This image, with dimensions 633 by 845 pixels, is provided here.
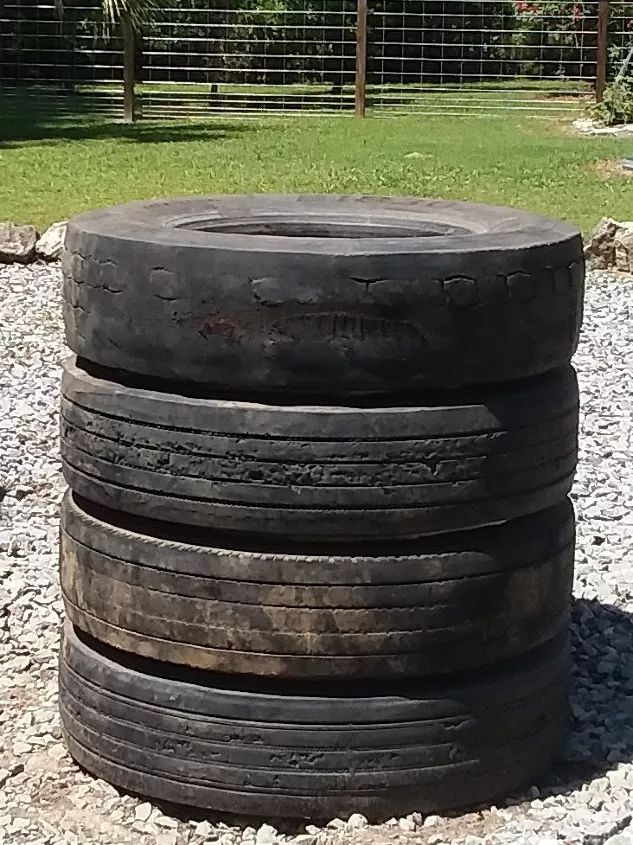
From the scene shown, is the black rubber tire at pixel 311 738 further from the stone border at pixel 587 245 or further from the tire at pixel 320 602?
the stone border at pixel 587 245

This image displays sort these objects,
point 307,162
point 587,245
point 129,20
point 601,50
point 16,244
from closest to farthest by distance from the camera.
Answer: point 587,245
point 16,244
point 307,162
point 129,20
point 601,50

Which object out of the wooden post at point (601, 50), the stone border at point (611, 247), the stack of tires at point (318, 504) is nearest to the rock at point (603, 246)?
the stone border at point (611, 247)

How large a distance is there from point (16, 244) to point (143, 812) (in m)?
7.07

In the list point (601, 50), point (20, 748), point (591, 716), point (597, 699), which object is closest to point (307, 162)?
point (601, 50)

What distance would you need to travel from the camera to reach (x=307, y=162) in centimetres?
1505

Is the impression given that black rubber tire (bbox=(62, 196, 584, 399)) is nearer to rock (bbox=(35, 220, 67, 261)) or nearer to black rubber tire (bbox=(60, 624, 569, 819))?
black rubber tire (bbox=(60, 624, 569, 819))

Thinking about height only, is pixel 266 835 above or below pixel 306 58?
below

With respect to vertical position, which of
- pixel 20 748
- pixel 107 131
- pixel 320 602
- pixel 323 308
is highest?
pixel 323 308

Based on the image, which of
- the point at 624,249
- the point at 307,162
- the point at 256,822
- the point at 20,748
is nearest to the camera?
the point at 256,822

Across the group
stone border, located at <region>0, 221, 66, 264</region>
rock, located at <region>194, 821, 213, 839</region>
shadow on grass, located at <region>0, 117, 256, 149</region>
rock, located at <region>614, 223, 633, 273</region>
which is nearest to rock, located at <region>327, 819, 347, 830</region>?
rock, located at <region>194, 821, 213, 839</region>

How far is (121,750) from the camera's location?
3127mm

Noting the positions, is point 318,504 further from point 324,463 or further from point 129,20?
point 129,20

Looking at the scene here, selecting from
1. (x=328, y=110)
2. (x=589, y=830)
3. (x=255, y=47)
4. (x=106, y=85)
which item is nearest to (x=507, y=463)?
(x=589, y=830)

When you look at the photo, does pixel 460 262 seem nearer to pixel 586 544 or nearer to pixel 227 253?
pixel 227 253
